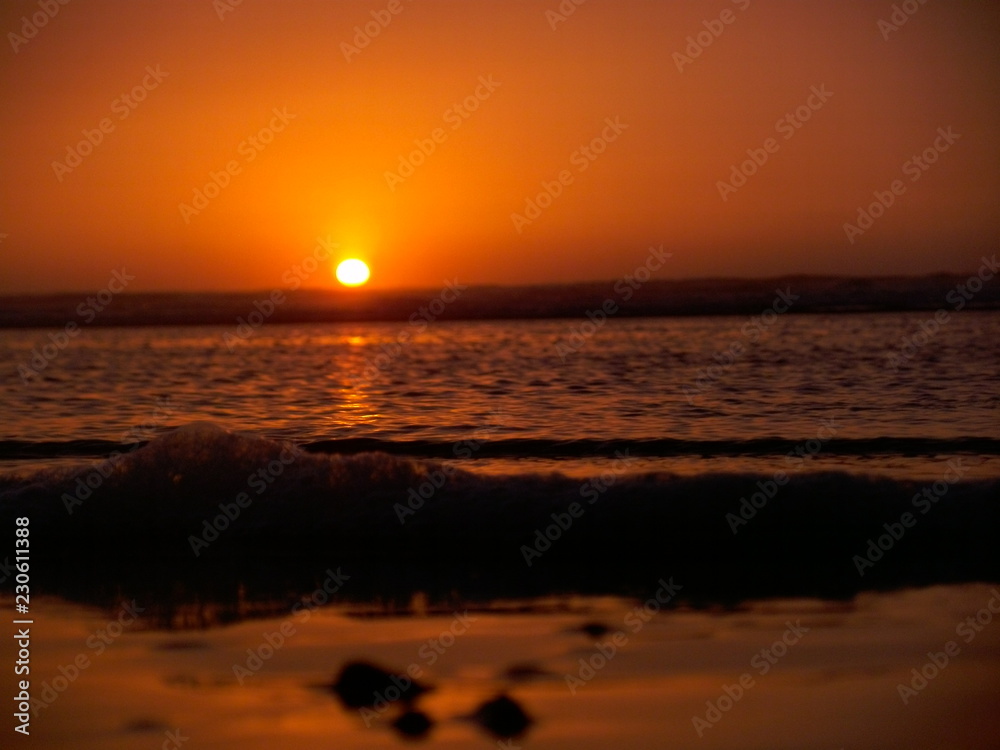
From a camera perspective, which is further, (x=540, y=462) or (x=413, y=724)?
(x=540, y=462)

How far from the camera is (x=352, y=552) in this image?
23.4 ft

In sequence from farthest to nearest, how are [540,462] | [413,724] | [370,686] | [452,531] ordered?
1. [540,462]
2. [452,531]
3. [370,686]
4. [413,724]

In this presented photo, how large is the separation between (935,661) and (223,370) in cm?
1613

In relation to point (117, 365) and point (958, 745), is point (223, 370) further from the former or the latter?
point (958, 745)

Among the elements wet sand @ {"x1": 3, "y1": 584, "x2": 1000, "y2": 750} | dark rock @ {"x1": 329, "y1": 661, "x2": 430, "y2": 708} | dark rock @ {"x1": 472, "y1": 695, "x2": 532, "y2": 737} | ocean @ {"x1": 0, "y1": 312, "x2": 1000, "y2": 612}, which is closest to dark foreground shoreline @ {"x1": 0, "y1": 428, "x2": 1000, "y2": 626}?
ocean @ {"x1": 0, "y1": 312, "x2": 1000, "y2": 612}

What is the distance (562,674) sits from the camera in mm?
4676

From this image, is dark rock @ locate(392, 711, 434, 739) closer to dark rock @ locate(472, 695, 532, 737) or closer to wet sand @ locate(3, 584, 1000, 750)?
wet sand @ locate(3, 584, 1000, 750)

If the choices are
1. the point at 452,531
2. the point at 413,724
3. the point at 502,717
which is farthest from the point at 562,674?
the point at 452,531

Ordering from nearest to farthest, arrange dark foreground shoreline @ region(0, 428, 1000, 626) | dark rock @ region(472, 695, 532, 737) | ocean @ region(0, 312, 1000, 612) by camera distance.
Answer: dark rock @ region(472, 695, 532, 737) → dark foreground shoreline @ region(0, 428, 1000, 626) → ocean @ region(0, 312, 1000, 612)

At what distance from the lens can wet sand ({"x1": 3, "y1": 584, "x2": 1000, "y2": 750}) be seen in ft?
13.5

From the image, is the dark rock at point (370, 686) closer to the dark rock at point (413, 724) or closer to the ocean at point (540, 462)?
the dark rock at point (413, 724)

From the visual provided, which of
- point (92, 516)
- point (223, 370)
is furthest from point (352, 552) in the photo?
point (223, 370)

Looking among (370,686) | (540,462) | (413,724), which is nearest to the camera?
(413,724)

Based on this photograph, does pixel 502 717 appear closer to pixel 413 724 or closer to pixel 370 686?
pixel 413 724
